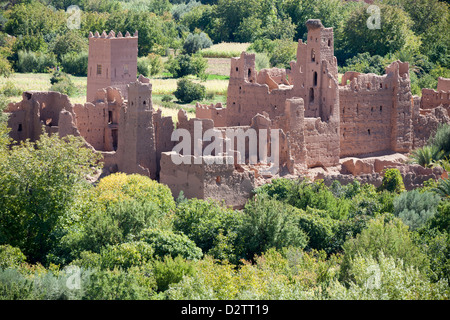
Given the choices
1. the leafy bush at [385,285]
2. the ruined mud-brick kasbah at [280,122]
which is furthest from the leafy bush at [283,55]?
the leafy bush at [385,285]

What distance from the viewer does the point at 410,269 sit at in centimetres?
4144

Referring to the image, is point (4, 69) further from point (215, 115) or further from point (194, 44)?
point (215, 115)

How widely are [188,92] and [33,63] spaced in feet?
58.4

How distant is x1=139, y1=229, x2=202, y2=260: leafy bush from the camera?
45.6 metres

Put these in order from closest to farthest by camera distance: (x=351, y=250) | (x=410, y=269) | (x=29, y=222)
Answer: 1. (x=410, y=269)
2. (x=351, y=250)
3. (x=29, y=222)

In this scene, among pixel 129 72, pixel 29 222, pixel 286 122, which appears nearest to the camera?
pixel 29 222

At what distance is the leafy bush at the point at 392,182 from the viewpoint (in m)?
57.2

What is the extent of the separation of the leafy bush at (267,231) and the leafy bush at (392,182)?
29.8 ft

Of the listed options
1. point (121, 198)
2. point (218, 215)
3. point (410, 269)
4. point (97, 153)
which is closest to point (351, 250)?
point (410, 269)

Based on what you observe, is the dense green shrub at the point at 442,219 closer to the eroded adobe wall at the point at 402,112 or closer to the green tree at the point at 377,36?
the eroded adobe wall at the point at 402,112

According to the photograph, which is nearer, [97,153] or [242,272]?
[242,272]

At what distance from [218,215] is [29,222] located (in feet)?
25.8

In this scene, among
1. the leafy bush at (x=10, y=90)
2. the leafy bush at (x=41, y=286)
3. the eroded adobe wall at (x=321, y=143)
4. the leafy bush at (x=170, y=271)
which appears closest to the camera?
the leafy bush at (x=41, y=286)
